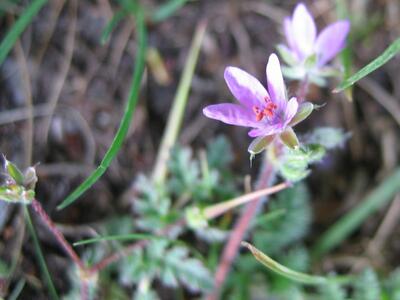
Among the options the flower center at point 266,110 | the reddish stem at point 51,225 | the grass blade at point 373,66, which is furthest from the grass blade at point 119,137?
the grass blade at point 373,66

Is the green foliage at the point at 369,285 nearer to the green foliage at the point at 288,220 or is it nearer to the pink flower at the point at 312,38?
the green foliage at the point at 288,220

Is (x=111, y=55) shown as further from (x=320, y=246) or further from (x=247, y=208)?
(x=320, y=246)

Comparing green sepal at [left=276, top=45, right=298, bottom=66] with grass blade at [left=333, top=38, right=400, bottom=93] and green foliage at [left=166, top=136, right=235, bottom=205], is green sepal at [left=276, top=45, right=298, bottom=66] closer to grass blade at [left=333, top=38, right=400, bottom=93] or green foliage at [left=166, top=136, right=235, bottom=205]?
grass blade at [left=333, top=38, right=400, bottom=93]

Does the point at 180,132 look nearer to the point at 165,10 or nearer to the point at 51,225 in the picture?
the point at 165,10

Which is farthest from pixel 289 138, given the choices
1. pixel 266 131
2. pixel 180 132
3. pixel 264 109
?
pixel 180 132

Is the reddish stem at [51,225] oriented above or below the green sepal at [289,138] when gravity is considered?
below

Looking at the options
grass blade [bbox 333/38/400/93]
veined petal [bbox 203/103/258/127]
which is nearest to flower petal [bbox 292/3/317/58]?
grass blade [bbox 333/38/400/93]

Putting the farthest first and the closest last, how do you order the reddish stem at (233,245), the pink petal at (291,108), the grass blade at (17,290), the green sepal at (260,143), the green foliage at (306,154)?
the reddish stem at (233,245), the grass blade at (17,290), the green foliage at (306,154), the green sepal at (260,143), the pink petal at (291,108)
